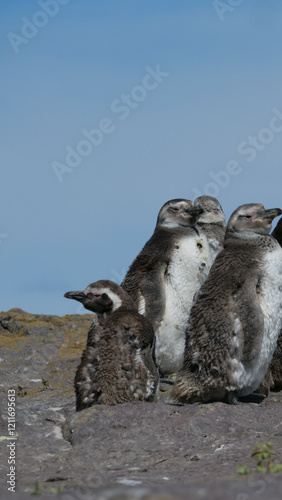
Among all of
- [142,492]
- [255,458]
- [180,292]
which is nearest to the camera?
[142,492]

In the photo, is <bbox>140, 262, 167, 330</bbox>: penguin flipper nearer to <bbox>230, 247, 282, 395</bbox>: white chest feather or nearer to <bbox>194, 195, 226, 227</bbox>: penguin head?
<bbox>194, 195, 226, 227</bbox>: penguin head

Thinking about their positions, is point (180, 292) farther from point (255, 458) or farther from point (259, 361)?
point (255, 458)

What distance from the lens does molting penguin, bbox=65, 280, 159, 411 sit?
24.5 ft

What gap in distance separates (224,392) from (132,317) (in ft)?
3.38

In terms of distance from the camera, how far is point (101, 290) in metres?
8.00

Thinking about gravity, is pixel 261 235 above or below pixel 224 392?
above

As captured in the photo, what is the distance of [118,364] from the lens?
7.45 meters

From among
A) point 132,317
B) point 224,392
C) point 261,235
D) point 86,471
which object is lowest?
point 86,471

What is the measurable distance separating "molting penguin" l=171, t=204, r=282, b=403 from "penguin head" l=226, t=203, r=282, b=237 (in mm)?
248

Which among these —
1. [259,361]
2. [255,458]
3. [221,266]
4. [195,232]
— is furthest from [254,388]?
[195,232]

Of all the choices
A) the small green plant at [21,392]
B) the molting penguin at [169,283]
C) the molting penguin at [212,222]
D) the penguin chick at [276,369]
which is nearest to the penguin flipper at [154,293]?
the molting penguin at [169,283]

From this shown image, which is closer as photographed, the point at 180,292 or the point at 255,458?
the point at 255,458

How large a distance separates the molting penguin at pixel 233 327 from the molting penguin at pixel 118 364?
1.33ft

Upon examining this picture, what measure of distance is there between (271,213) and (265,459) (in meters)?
3.30
